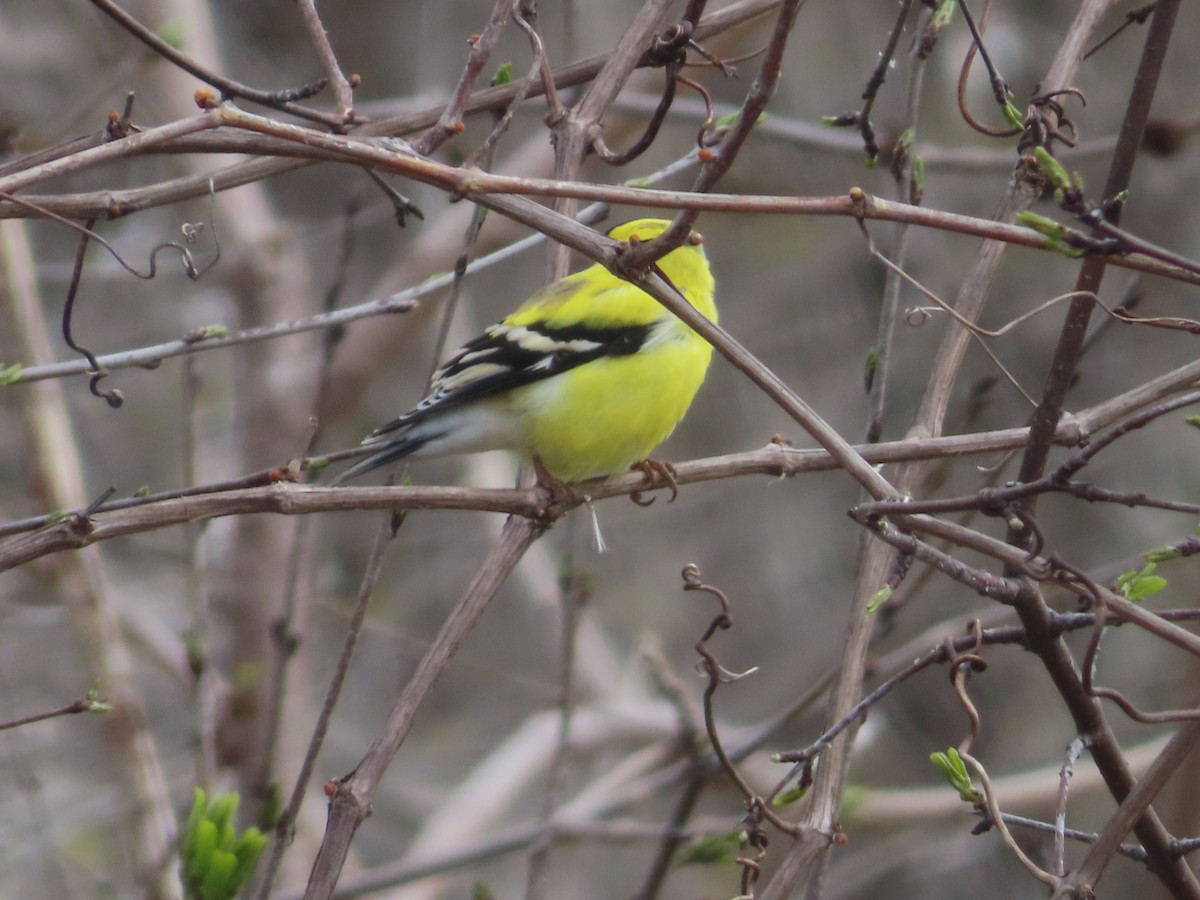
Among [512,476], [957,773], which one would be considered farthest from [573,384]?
[512,476]

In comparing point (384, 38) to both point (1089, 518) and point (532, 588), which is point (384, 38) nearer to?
point (532, 588)

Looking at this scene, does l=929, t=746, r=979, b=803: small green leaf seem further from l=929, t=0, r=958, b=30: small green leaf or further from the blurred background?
the blurred background

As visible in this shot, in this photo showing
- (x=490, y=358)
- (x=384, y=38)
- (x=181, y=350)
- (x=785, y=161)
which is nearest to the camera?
(x=181, y=350)

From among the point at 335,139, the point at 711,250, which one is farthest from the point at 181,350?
the point at 711,250

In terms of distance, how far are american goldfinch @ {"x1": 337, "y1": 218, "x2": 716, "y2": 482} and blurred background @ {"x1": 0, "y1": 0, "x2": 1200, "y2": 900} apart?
0.70 m

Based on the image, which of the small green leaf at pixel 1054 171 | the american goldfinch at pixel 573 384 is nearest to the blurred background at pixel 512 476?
the american goldfinch at pixel 573 384

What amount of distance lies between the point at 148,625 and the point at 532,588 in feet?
6.36

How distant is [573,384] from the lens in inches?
153

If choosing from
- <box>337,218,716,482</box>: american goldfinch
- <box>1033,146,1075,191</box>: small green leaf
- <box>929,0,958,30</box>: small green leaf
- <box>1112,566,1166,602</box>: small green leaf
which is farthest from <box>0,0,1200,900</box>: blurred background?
<box>1033,146,1075,191</box>: small green leaf

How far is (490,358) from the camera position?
3910 millimetres

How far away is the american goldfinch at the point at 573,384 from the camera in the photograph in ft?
12.3

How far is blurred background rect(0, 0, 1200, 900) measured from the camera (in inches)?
199

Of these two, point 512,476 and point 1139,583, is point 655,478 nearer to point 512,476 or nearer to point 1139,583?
point 1139,583

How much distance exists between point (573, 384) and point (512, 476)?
3.41 meters
